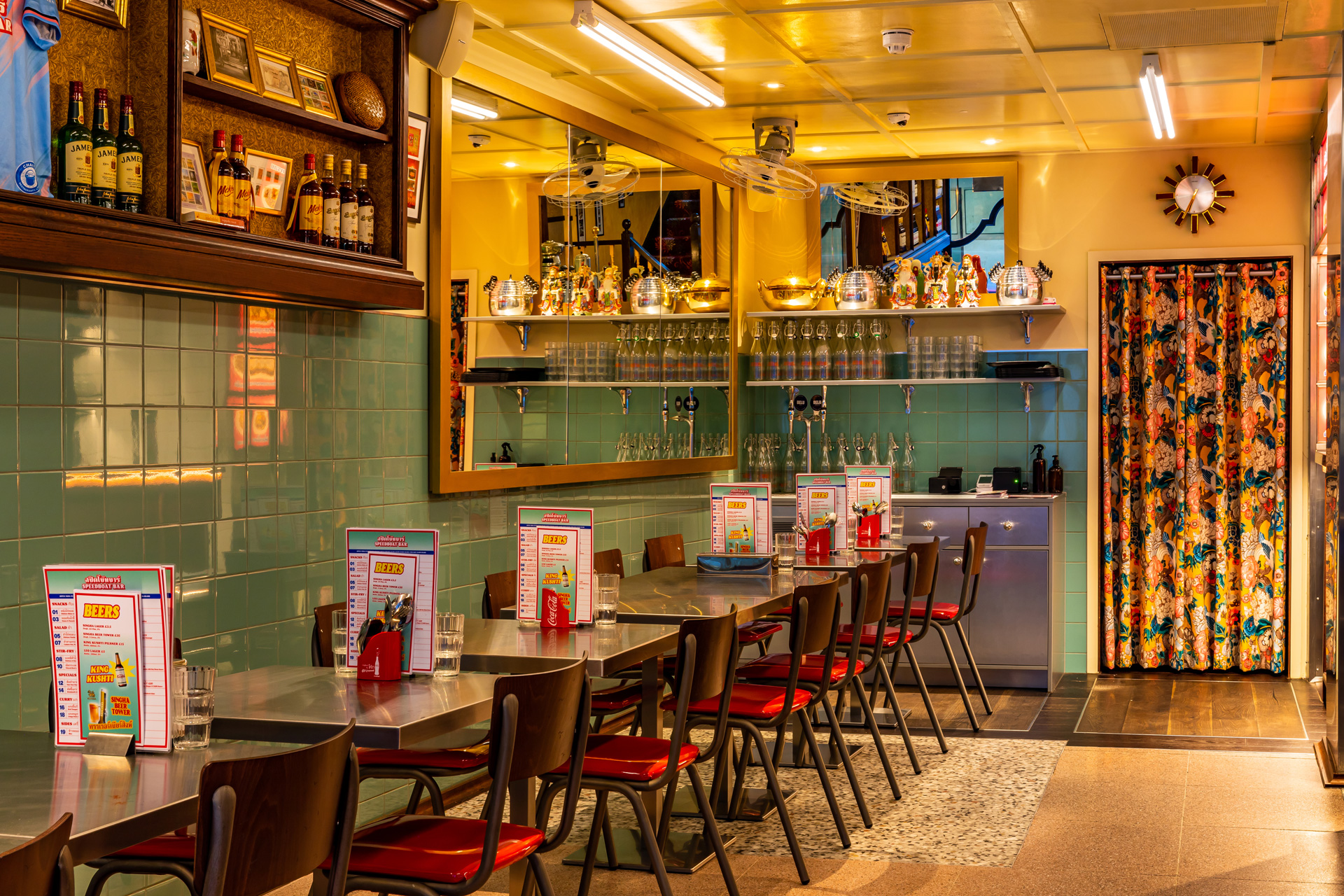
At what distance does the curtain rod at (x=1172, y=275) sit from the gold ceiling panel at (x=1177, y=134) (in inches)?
22.3

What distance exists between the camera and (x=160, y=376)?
12.3ft

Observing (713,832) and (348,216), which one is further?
(348,216)

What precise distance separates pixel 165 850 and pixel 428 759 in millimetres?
935

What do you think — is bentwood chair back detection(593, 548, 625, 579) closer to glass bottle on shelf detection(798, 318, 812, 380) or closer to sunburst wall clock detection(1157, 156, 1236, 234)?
glass bottle on shelf detection(798, 318, 812, 380)

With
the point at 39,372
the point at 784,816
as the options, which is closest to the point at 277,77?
the point at 39,372

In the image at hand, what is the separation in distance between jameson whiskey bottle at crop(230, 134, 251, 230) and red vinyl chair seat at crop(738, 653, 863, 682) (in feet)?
7.49

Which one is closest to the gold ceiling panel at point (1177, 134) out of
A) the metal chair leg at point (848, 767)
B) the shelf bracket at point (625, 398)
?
the shelf bracket at point (625, 398)

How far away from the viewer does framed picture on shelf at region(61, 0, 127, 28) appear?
3.34 meters

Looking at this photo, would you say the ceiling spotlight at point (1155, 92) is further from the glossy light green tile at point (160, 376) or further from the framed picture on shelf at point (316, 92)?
the glossy light green tile at point (160, 376)

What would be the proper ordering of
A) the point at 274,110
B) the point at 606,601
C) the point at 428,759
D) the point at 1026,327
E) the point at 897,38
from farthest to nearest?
1. the point at 1026,327
2. the point at 897,38
3. the point at 274,110
4. the point at 606,601
5. the point at 428,759

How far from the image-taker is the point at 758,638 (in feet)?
18.3

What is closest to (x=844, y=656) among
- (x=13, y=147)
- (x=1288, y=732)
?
(x=1288, y=732)

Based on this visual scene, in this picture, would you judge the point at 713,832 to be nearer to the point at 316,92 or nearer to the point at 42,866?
the point at 42,866

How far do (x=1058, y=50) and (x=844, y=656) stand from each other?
2.76 metres
